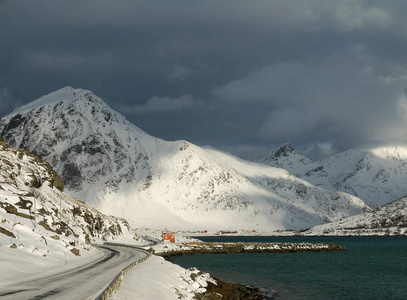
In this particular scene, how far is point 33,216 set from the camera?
185ft

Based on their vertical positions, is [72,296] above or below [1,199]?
below

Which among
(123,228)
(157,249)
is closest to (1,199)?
(157,249)

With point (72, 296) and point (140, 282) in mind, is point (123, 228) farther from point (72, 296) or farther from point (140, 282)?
point (72, 296)

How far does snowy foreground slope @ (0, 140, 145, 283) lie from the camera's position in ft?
129

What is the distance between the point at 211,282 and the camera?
2036 inches

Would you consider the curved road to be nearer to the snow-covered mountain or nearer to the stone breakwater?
the snow-covered mountain

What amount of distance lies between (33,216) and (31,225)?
4.12m

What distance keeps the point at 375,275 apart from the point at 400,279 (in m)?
5.52

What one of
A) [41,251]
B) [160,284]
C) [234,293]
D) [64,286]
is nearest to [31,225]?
[41,251]

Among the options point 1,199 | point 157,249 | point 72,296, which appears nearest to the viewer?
point 72,296

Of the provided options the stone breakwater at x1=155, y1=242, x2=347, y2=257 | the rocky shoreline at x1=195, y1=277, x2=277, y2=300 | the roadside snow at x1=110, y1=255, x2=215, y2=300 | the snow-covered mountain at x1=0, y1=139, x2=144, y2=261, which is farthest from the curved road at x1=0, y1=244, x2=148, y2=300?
the stone breakwater at x1=155, y1=242, x2=347, y2=257


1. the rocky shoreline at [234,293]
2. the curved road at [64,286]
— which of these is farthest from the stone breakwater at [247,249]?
the curved road at [64,286]

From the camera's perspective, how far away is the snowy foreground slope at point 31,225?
129 ft

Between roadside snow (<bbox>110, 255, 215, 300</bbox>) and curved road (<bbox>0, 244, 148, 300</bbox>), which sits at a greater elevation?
curved road (<bbox>0, 244, 148, 300</bbox>)
